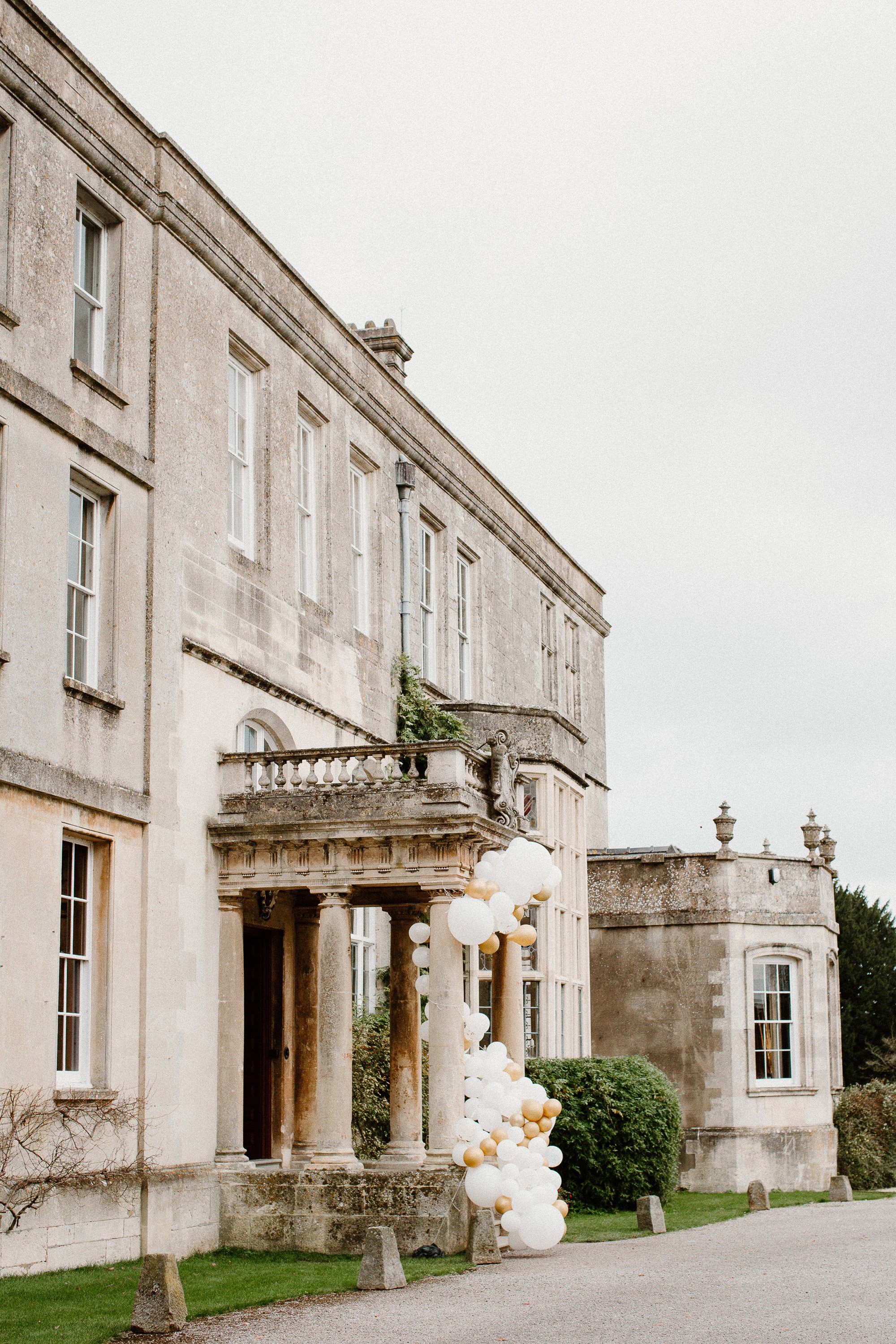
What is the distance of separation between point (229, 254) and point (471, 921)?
25.2 feet

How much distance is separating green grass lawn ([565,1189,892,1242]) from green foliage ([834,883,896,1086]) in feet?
53.4

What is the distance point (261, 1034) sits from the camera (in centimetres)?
1784

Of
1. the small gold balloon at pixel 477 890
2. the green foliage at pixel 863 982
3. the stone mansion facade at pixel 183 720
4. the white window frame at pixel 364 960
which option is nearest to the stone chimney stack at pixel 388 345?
the stone mansion facade at pixel 183 720

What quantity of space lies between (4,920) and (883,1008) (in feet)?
110

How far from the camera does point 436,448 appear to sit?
77.8 ft

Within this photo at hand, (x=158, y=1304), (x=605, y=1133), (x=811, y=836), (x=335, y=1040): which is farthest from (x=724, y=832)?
(x=158, y=1304)

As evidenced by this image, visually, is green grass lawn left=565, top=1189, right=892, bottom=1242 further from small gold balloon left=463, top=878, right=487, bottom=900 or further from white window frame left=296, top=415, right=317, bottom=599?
white window frame left=296, top=415, right=317, bottom=599

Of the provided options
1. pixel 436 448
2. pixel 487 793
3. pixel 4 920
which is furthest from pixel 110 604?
pixel 436 448

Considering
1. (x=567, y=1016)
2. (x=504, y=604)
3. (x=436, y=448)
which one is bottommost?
(x=567, y=1016)

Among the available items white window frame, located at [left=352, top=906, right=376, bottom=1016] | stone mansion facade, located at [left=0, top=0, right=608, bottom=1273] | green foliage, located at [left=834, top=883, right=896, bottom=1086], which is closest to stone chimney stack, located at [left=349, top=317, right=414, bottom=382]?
stone mansion facade, located at [left=0, top=0, right=608, bottom=1273]

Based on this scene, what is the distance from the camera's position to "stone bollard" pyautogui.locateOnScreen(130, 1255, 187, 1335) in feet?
34.6

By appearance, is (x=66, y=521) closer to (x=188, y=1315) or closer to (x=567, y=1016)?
(x=188, y=1315)

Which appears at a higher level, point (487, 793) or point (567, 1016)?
point (487, 793)

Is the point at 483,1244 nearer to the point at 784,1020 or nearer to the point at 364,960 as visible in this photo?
the point at 364,960
